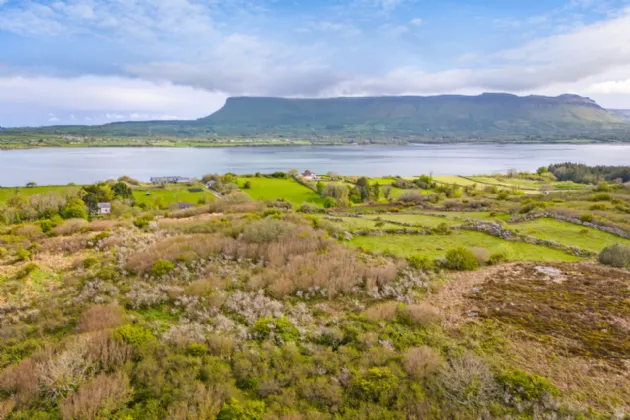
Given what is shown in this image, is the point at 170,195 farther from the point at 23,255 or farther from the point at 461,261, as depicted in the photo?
the point at 461,261

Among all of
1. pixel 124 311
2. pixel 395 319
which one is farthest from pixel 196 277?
pixel 395 319

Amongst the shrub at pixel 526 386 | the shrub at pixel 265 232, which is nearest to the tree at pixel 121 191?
the shrub at pixel 265 232

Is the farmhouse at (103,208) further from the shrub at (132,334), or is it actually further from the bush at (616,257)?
the bush at (616,257)

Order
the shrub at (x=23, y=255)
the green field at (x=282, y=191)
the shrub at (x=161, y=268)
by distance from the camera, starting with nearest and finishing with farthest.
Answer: the shrub at (x=161, y=268)
the shrub at (x=23, y=255)
the green field at (x=282, y=191)

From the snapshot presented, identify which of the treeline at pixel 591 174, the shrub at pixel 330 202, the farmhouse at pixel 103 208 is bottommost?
the farmhouse at pixel 103 208

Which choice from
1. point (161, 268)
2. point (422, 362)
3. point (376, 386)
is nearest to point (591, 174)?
point (422, 362)

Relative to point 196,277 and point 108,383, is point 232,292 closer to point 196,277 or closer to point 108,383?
point 196,277
